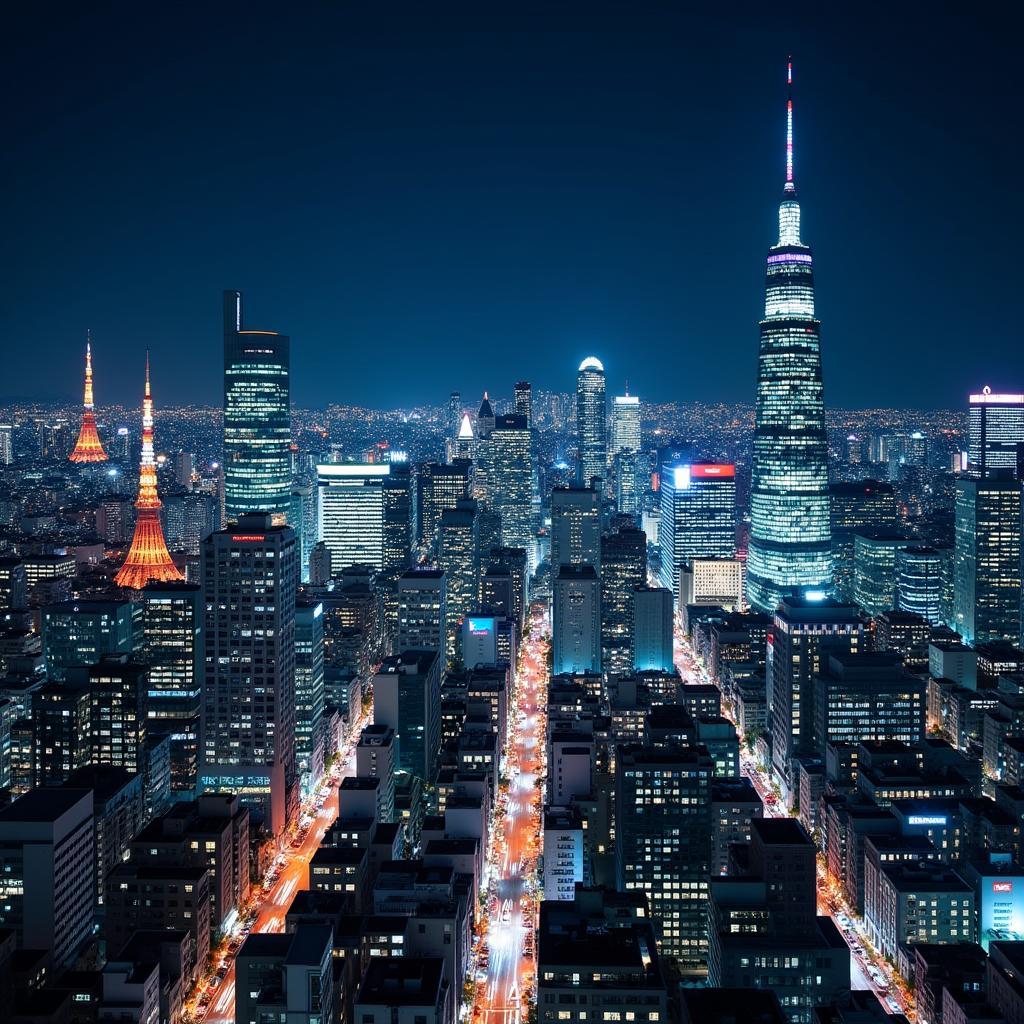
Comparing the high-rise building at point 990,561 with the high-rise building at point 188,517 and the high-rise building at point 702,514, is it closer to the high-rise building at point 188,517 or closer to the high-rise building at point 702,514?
the high-rise building at point 702,514

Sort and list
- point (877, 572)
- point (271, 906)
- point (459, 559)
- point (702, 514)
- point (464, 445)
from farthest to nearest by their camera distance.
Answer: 1. point (464, 445)
2. point (702, 514)
3. point (877, 572)
4. point (459, 559)
5. point (271, 906)

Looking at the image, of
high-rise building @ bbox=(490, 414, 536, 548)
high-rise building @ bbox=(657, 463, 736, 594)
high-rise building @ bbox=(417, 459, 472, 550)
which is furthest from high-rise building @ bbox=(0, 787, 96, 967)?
high-rise building @ bbox=(490, 414, 536, 548)

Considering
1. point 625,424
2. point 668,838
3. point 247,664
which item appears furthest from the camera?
point 625,424

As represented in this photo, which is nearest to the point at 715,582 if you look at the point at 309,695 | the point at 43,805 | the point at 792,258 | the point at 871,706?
the point at 792,258

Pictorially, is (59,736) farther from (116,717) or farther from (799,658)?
(799,658)

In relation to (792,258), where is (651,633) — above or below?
below
